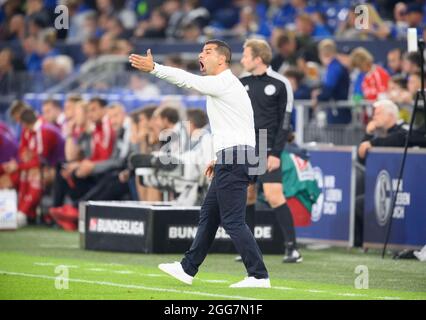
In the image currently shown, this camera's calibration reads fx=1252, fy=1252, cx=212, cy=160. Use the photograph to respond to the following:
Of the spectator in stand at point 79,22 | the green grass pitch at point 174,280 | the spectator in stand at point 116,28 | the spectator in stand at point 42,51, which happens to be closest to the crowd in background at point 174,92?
the spectator in stand at point 116,28

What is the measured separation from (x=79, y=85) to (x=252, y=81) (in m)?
10.4

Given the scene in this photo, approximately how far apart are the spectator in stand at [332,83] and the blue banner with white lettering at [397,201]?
104 inches

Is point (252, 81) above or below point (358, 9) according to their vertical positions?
below

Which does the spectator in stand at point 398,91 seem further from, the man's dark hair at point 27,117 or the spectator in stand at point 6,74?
the spectator in stand at point 6,74

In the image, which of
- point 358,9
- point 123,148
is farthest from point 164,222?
point 358,9

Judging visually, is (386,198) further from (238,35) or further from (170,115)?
(238,35)

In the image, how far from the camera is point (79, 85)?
23016mm

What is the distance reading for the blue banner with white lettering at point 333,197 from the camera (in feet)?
49.8

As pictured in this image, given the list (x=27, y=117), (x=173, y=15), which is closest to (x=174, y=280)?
(x=27, y=117)

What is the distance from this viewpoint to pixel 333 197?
15344mm
